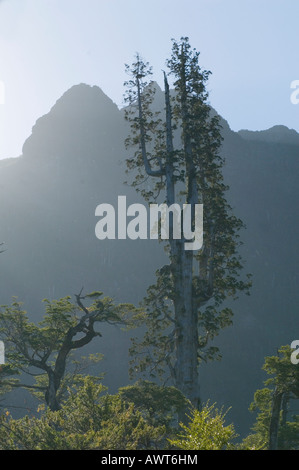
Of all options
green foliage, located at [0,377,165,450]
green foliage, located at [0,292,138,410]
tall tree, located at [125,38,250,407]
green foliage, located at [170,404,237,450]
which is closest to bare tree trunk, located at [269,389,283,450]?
tall tree, located at [125,38,250,407]

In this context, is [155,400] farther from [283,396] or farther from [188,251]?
[283,396]

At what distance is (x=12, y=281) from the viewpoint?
11606cm

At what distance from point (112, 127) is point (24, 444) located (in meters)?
146

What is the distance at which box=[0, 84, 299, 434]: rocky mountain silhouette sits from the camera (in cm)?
10769

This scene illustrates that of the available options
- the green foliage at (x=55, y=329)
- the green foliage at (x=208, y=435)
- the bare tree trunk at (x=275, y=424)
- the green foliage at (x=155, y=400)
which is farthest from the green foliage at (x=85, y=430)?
the green foliage at (x=55, y=329)

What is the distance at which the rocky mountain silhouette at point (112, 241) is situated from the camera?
10769 cm

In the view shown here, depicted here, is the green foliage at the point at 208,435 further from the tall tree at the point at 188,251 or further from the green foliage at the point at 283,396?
the tall tree at the point at 188,251

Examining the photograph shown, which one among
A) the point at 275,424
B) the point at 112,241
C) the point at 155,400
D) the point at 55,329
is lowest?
the point at 275,424

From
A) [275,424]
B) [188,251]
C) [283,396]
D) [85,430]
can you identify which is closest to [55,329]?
[188,251]

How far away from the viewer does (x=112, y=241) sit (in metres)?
130

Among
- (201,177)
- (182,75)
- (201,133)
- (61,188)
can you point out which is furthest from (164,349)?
(61,188)

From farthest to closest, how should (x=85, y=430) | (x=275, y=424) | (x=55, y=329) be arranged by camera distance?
(x=55, y=329)
(x=275, y=424)
(x=85, y=430)

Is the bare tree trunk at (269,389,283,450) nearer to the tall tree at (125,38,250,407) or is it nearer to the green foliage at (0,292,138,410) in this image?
the tall tree at (125,38,250,407)
